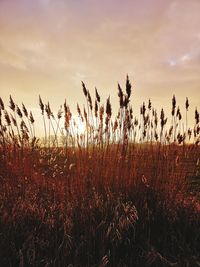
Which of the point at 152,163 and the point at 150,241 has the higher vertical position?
the point at 152,163

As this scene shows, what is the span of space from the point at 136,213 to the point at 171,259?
544 millimetres

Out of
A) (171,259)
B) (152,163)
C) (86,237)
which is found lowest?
(171,259)

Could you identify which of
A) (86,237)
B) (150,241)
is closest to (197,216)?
(150,241)

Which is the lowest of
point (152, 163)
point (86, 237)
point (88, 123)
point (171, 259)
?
point (171, 259)

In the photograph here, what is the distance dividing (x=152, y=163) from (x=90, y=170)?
75 centimetres

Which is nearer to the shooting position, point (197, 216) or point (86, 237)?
point (86, 237)

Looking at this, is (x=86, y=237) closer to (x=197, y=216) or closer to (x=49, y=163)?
(x=197, y=216)

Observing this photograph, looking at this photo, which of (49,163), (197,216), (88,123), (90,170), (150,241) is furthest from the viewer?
(49,163)

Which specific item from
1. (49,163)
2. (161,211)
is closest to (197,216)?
Answer: (161,211)

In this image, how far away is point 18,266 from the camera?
260 cm

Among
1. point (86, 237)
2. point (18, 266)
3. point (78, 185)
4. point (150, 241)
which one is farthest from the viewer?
point (78, 185)

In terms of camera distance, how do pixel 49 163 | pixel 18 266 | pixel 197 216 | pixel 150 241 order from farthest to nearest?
1. pixel 49 163
2. pixel 197 216
3. pixel 150 241
4. pixel 18 266

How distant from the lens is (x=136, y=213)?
3326mm

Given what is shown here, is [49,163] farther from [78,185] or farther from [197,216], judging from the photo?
[197,216]
